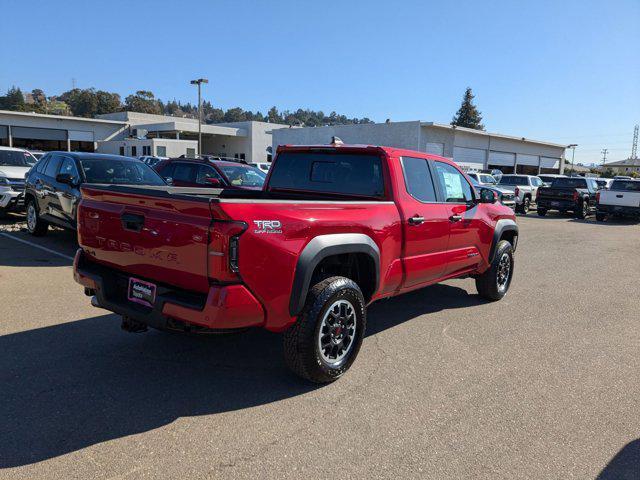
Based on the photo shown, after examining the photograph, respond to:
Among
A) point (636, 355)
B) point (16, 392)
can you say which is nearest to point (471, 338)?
point (636, 355)

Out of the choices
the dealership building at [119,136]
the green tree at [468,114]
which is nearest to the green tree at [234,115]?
the green tree at [468,114]

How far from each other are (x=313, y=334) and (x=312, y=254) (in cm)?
62

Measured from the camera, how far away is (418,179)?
16.6 ft

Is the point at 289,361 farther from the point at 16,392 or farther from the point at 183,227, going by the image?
the point at 16,392

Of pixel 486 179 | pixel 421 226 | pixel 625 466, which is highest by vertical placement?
pixel 486 179

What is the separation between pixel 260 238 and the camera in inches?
127

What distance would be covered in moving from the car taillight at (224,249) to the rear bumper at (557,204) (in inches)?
877

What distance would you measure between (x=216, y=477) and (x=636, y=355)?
440 cm

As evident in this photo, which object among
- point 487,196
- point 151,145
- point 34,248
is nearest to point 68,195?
point 34,248

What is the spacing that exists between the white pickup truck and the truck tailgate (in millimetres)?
22451

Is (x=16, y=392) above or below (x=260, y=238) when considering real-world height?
below

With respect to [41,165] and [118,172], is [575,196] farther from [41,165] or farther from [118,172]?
[41,165]

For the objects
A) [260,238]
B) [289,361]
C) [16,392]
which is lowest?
[16,392]

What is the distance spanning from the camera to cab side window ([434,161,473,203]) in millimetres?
5504
